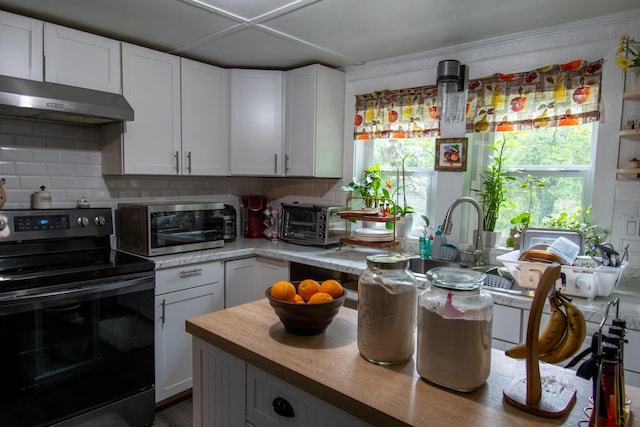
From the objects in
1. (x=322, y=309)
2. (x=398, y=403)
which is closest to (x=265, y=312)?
(x=322, y=309)

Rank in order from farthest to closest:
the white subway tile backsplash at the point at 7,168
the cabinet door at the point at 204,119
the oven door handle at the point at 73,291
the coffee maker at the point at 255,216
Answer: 1. the coffee maker at the point at 255,216
2. the cabinet door at the point at 204,119
3. the white subway tile backsplash at the point at 7,168
4. the oven door handle at the point at 73,291

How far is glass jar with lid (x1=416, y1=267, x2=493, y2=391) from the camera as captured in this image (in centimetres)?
89

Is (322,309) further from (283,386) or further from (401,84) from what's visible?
(401,84)

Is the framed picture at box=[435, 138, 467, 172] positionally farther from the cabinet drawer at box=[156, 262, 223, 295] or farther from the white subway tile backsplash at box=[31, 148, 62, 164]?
the white subway tile backsplash at box=[31, 148, 62, 164]

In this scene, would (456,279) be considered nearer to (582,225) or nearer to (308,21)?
(582,225)

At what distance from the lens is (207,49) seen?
2.78 meters

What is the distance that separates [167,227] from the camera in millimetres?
2666

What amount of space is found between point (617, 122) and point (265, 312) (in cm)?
200

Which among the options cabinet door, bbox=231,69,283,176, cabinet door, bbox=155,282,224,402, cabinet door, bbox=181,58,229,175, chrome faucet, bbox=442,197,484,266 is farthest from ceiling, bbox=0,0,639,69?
cabinet door, bbox=155,282,224,402

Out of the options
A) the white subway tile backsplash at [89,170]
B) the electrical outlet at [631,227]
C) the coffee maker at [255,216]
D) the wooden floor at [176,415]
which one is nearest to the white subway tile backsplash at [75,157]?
the white subway tile backsplash at [89,170]

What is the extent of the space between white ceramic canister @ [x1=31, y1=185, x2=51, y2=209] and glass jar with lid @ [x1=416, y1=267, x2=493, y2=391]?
2392 mm

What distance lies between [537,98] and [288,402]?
2163mm

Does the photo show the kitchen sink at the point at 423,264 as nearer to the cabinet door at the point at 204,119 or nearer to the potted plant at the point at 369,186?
the potted plant at the point at 369,186

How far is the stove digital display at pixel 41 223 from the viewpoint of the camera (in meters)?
2.30
